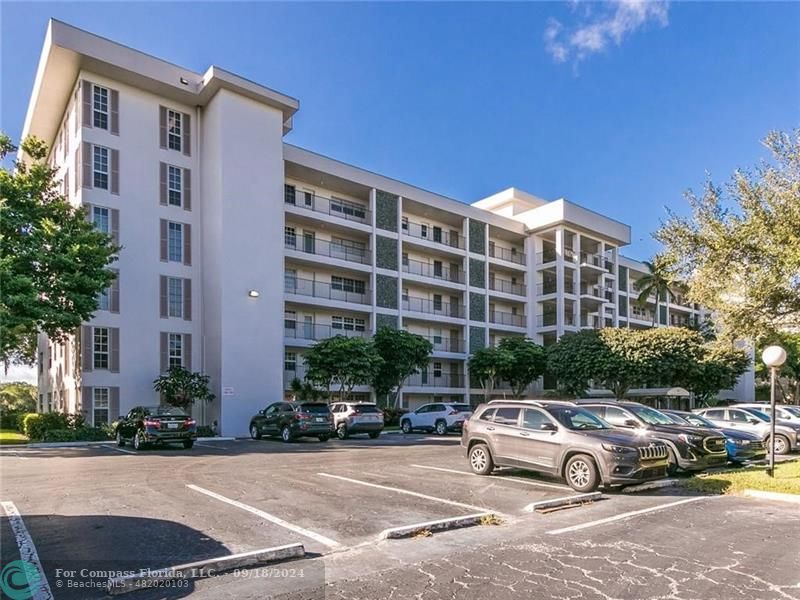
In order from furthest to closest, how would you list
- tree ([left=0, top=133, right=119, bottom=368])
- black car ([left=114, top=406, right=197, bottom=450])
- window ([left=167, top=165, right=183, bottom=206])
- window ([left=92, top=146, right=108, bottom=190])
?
window ([left=167, top=165, right=183, bottom=206]) < window ([left=92, top=146, right=108, bottom=190]) < tree ([left=0, top=133, right=119, bottom=368]) < black car ([left=114, top=406, right=197, bottom=450])

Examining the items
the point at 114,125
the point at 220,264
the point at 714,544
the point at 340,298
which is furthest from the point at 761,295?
the point at 114,125

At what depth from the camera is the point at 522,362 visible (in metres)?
38.3

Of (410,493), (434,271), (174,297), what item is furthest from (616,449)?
(434,271)

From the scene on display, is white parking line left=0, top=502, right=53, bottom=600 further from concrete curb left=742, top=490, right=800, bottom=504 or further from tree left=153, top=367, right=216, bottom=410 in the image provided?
tree left=153, top=367, right=216, bottom=410

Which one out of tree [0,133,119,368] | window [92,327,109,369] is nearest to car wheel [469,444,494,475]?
tree [0,133,119,368]

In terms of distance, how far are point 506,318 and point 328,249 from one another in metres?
16.2

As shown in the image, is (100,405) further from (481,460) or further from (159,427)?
(481,460)

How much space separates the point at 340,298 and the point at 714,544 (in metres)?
29.7

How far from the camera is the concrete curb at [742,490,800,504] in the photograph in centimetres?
969

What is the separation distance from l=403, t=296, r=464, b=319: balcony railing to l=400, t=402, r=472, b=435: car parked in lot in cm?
1130

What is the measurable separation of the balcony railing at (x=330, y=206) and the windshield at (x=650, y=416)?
23.5 m

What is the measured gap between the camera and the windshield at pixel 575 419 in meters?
11.5

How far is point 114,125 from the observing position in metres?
27.6

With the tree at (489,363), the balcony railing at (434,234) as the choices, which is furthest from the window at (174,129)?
the tree at (489,363)
